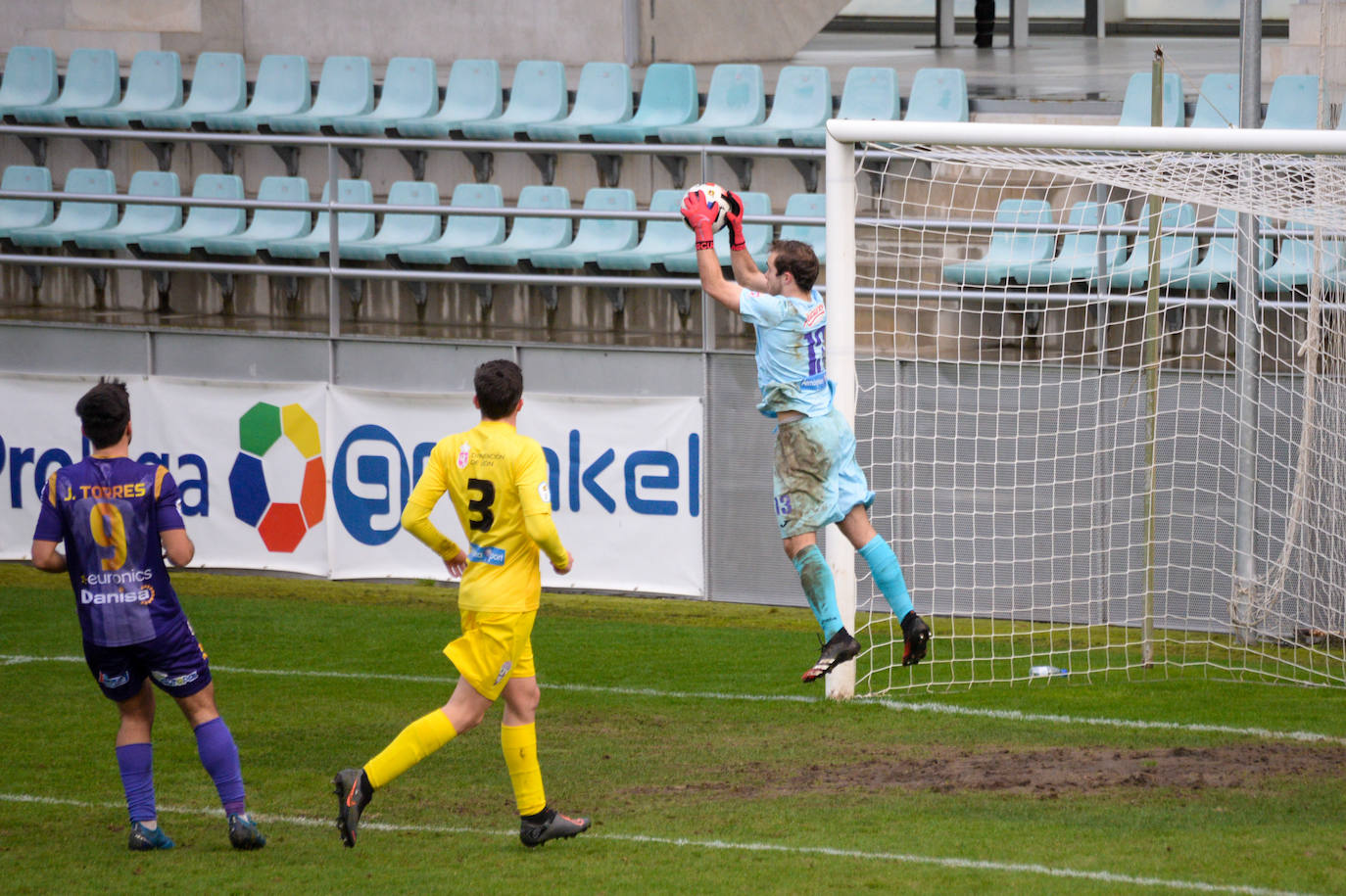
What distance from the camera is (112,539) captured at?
5.38m

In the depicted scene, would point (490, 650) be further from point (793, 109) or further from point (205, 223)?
point (205, 223)

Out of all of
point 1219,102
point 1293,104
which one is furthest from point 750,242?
point 1293,104

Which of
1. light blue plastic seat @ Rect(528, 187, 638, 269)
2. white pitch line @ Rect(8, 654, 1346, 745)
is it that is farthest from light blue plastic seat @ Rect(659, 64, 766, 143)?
white pitch line @ Rect(8, 654, 1346, 745)

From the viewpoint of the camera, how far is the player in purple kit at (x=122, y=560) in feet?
17.6

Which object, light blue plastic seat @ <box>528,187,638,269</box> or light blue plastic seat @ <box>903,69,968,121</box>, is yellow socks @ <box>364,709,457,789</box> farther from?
light blue plastic seat @ <box>903,69,968,121</box>

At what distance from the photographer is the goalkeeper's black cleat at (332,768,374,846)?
5.32 meters

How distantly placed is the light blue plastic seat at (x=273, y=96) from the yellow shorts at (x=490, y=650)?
10.7 m

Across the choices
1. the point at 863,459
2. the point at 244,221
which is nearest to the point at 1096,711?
the point at 863,459

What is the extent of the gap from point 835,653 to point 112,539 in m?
3.05

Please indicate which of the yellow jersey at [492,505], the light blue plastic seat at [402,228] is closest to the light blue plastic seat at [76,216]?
the light blue plastic seat at [402,228]

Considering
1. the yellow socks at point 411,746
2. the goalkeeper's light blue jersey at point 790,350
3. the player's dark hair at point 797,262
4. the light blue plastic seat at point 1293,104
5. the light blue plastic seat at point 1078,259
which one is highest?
the light blue plastic seat at point 1293,104

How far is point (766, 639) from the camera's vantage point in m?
9.55

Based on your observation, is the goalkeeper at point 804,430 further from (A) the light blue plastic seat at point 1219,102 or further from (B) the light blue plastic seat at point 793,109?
(B) the light blue plastic seat at point 793,109

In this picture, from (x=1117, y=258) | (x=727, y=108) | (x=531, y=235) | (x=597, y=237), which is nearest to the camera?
(x=1117, y=258)
